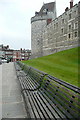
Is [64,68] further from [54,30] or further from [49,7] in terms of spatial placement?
[49,7]

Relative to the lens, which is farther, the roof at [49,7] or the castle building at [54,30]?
the roof at [49,7]

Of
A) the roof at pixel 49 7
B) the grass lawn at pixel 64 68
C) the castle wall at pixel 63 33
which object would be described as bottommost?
the grass lawn at pixel 64 68

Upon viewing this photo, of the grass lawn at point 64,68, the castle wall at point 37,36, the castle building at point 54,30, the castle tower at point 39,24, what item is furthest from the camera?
the castle tower at point 39,24

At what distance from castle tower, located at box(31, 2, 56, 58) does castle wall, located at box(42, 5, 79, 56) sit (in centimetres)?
696

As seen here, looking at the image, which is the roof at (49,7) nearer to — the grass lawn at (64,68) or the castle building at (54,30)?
the castle building at (54,30)

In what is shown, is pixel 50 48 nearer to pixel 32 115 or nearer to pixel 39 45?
pixel 39 45

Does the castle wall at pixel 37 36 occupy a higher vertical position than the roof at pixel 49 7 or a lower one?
lower

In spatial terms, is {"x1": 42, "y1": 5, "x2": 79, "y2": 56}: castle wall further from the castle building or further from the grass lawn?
the grass lawn

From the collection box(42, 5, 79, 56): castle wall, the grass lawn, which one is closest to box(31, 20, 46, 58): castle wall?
box(42, 5, 79, 56): castle wall

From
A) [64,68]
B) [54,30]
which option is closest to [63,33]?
[54,30]

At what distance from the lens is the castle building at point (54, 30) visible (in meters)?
35.5

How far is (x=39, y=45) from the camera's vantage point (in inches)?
2240

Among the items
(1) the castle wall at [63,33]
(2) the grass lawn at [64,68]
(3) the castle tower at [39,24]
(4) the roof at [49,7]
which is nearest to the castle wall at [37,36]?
(3) the castle tower at [39,24]

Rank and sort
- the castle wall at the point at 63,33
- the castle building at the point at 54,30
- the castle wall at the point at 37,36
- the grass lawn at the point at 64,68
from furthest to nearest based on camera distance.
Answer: the castle wall at the point at 37,36, the castle building at the point at 54,30, the castle wall at the point at 63,33, the grass lawn at the point at 64,68
